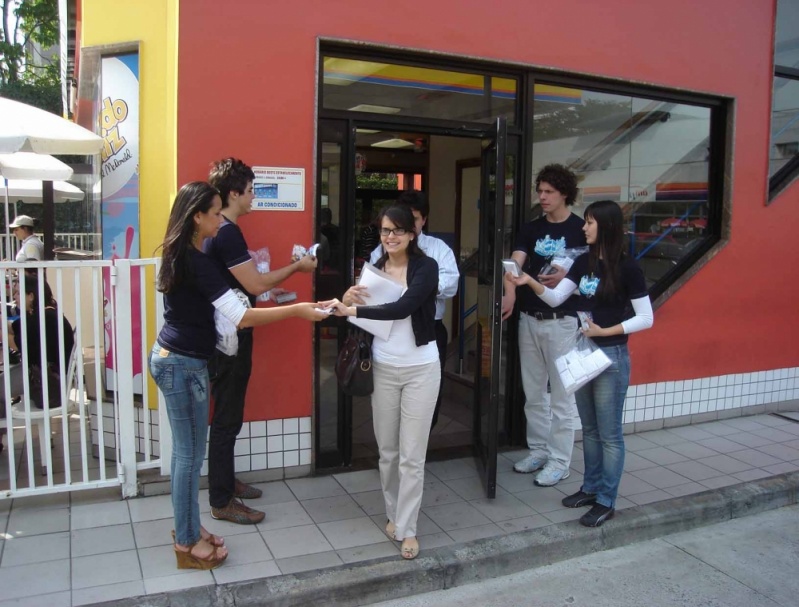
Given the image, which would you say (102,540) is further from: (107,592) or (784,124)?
(784,124)

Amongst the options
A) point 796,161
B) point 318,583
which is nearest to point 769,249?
point 796,161

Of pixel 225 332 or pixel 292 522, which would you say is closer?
pixel 225 332

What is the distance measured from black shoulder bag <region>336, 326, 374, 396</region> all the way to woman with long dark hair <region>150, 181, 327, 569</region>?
38 cm

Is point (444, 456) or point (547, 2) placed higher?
point (547, 2)

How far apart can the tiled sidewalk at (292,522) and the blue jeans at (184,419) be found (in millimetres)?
339

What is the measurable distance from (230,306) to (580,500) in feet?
8.31

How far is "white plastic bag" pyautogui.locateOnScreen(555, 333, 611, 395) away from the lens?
12.5 ft

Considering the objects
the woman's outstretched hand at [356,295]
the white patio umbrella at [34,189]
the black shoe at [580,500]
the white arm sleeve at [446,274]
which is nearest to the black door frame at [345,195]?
the white arm sleeve at [446,274]

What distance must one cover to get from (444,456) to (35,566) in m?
2.71

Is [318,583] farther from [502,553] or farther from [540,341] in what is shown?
[540,341]

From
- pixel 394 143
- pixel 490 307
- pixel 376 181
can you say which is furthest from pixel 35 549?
pixel 376 181

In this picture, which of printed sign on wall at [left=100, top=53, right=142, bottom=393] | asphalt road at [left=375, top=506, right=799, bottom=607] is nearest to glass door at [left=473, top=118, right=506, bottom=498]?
asphalt road at [left=375, top=506, right=799, bottom=607]

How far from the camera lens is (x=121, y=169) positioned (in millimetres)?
4562

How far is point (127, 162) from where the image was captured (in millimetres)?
4531
